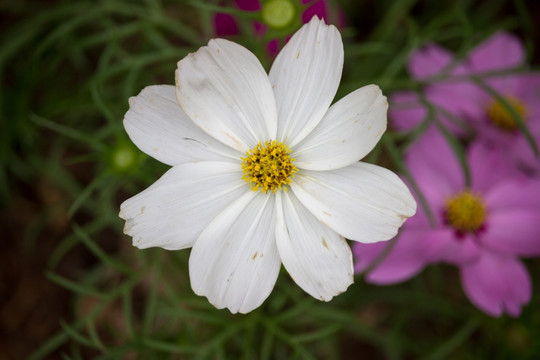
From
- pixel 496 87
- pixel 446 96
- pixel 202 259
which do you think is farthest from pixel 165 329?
pixel 496 87

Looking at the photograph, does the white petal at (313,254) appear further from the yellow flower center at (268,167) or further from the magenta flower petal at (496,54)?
the magenta flower petal at (496,54)

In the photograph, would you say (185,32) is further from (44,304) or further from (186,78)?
(44,304)

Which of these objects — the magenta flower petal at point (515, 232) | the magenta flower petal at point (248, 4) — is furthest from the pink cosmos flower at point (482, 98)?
the magenta flower petal at point (248, 4)

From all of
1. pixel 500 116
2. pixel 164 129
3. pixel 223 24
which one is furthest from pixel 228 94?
pixel 500 116

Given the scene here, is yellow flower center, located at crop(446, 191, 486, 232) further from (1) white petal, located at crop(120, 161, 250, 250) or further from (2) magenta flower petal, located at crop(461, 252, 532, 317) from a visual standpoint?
(1) white petal, located at crop(120, 161, 250, 250)

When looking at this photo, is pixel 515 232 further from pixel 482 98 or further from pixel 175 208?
pixel 175 208
